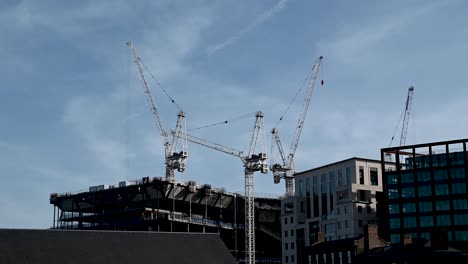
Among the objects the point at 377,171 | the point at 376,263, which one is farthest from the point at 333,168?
the point at 376,263

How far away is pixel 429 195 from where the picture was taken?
15712cm

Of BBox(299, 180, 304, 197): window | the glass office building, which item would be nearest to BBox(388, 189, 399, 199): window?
the glass office building

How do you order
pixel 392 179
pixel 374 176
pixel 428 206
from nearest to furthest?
pixel 428 206
pixel 392 179
pixel 374 176

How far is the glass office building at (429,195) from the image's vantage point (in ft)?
499

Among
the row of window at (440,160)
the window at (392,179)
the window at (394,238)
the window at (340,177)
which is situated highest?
the row of window at (440,160)

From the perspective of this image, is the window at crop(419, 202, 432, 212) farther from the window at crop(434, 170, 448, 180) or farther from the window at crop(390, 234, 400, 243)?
the window at crop(390, 234, 400, 243)

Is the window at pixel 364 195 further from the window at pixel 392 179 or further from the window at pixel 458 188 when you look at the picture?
the window at pixel 458 188

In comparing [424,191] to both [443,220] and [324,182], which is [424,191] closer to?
[443,220]

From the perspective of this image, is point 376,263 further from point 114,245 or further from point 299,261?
point 299,261

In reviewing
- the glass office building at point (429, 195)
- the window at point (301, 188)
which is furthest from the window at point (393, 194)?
the window at point (301, 188)

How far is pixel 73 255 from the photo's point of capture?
198ft

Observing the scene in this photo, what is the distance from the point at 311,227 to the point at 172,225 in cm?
4188

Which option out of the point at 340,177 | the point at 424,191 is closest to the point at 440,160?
the point at 424,191

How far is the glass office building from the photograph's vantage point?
152 m
